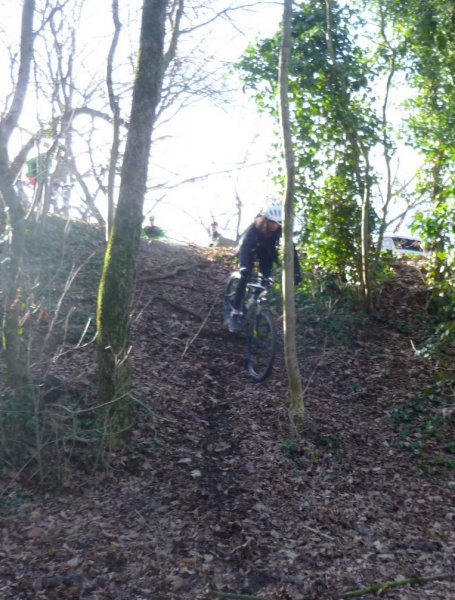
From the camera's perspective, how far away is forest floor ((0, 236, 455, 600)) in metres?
6.04

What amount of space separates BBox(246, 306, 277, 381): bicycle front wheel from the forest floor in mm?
186

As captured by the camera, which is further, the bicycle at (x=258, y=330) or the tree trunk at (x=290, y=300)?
the bicycle at (x=258, y=330)

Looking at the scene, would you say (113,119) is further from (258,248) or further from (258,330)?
(258,330)

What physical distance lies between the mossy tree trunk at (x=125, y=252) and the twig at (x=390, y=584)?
260 cm

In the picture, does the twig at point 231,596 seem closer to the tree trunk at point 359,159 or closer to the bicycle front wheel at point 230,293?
the bicycle front wheel at point 230,293

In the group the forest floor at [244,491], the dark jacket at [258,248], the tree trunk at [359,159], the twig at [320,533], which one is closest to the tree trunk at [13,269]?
the forest floor at [244,491]

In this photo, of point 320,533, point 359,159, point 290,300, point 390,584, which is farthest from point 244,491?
point 359,159

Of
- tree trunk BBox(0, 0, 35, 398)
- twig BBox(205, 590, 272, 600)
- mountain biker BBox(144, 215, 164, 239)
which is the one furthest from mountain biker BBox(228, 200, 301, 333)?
mountain biker BBox(144, 215, 164, 239)

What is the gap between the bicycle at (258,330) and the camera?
9.50 metres

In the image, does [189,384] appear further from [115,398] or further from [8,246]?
[8,246]

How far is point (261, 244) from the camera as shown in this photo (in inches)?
398

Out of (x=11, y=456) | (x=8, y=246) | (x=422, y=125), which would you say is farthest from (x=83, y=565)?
(x=422, y=125)

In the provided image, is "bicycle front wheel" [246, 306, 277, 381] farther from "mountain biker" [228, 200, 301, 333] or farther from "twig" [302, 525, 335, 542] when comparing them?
"twig" [302, 525, 335, 542]

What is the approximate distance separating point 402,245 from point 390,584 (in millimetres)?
11871
